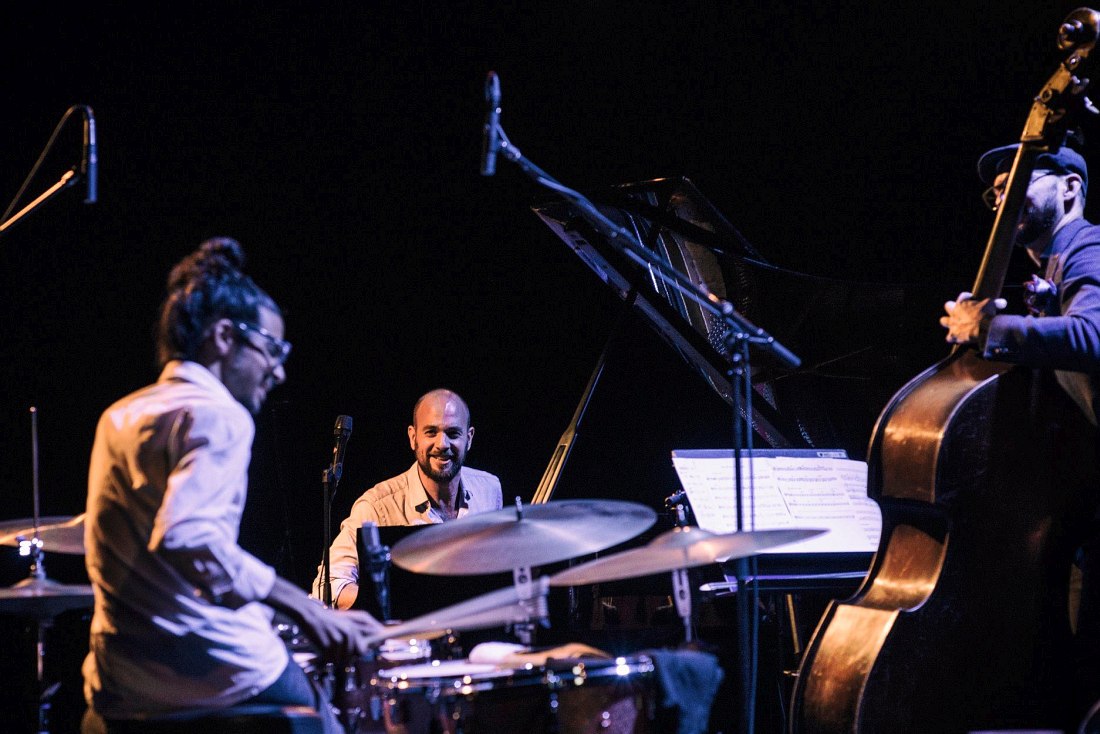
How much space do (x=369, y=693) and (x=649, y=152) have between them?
4898mm

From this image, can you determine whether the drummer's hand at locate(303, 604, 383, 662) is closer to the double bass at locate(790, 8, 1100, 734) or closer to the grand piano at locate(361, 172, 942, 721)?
the double bass at locate(790, 8, 1100, 734)

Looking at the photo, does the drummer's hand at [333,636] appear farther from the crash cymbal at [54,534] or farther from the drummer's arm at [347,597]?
the drummer's arm at [347,597]

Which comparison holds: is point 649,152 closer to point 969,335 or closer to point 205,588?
point 969,335

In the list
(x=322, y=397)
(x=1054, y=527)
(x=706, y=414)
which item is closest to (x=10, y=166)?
(x=322, y=397)

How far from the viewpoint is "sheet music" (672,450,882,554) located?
407 centimetres

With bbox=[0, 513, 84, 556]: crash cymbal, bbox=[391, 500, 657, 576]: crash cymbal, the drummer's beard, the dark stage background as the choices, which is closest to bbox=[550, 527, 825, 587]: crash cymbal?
bbox=[391, 500, 657, 576]: crash cymbal

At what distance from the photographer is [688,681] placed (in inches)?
106

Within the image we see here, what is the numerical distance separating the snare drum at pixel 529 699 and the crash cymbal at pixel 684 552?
23 cm

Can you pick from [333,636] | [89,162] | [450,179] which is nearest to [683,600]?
[333,636]

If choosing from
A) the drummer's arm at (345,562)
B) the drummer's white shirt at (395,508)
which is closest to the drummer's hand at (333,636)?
the drummer's arm at (345,562)

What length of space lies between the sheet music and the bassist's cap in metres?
1.27

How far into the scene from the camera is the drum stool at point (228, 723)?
221cm

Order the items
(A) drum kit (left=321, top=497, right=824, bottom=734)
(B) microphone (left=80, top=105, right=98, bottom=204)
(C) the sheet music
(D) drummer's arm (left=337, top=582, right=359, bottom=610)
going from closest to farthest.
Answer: (A) drum kit (left=321, top=497, right=824, bottom=734) < (B) microphone (left=80, top=105, right=98, bottom=204) < (C) the sheet music < (D) drummer's arm (left=337, top=582, right=359, bottom=610)

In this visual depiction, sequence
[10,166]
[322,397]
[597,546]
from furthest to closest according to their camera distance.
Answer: [322,397], [10,166], [597,546]
